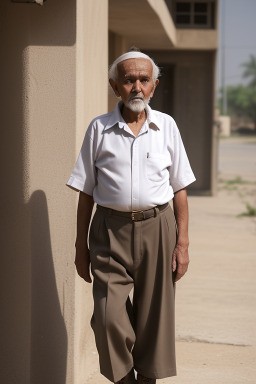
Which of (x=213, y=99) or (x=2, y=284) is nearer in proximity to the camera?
(x=2, y=284)

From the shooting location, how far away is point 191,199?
15016 millimetres

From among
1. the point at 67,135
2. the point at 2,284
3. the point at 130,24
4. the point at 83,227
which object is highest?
the point at 130,24

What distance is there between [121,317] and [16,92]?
1.39 metres

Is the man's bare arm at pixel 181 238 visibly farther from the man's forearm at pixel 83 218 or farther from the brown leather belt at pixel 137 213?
the man's forearm at pixel 83 218

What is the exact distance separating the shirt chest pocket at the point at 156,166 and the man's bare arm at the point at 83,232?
35 cm

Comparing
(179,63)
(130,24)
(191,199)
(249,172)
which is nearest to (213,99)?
(179,63)

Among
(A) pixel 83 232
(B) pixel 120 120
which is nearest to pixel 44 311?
(A) pixel 83 232

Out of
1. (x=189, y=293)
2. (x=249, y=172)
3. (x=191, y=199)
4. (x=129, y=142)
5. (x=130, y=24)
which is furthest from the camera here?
(x=249, y=172)

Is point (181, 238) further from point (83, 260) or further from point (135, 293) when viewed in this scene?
point (83, 260)

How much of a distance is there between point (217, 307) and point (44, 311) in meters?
2.74

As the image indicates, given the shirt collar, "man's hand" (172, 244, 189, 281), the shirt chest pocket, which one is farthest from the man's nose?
"man's hand" (172, 244, 189, 281)

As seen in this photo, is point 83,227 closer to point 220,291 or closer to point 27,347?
point 27,347

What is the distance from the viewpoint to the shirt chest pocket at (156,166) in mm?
3596

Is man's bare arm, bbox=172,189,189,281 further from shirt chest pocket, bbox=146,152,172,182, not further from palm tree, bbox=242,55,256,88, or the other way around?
palm tree, bbox=242,55,256,88
